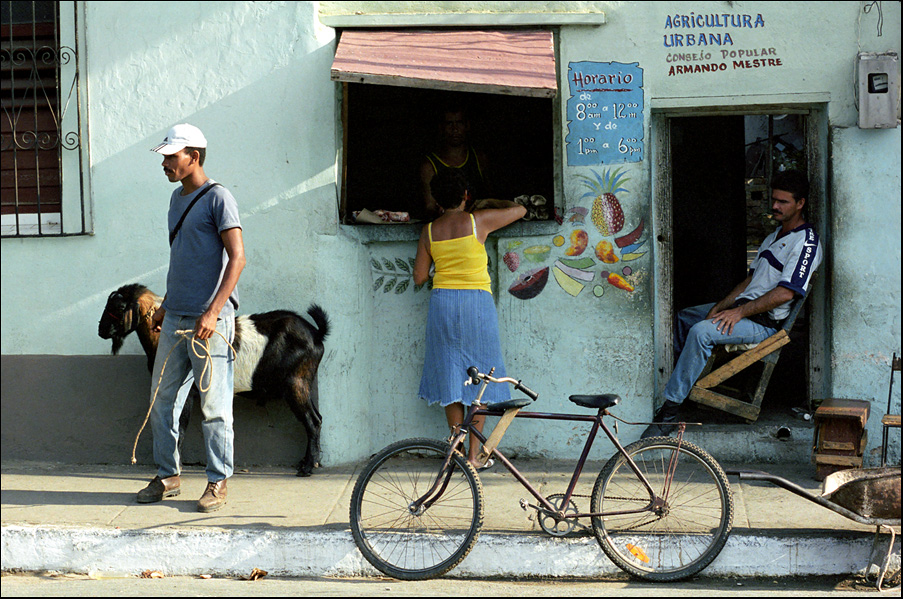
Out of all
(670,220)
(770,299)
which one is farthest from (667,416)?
(670,220)

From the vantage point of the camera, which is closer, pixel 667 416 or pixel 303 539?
pixel 303 539

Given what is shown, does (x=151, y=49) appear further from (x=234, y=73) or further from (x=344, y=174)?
(x=344, y=174)

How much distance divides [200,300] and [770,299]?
3570mm

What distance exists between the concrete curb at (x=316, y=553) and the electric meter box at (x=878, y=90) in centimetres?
265

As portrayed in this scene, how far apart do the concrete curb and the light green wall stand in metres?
1.40

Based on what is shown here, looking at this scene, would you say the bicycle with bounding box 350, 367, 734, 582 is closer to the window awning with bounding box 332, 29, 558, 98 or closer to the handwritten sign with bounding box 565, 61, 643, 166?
the window awning with bounding box 332, 29, 558, 98

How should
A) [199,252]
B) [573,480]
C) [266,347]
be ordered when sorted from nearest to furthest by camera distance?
[573,480] → [199,252] → [266,347]

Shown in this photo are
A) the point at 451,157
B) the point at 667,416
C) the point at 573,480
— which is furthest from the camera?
the point at 451,157

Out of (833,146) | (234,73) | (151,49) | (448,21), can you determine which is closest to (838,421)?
(833,146)

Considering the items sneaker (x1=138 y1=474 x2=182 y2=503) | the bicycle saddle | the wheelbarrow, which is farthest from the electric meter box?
sneaker (x1=138 y1=474 x2=182 y2=503)

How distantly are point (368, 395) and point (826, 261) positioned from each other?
324cm

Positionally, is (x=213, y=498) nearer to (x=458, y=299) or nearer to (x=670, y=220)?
(x=458, y=299)

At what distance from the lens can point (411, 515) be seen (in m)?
4.67

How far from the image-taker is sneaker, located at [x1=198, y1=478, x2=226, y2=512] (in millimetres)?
5207
